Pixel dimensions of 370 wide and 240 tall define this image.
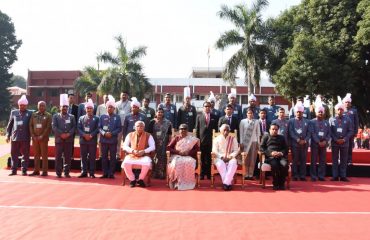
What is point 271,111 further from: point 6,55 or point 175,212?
point 6,55

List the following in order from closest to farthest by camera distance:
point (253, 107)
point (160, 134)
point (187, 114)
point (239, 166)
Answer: point (239, 166) < point (160, 134) < point (187, 114) < point (253, 107)

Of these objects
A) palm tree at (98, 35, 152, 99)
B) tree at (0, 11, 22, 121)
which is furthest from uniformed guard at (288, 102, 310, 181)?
tree at (0, 11, 22, 121)

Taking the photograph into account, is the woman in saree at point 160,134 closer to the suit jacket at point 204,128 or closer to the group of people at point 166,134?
the group of people at point 166,134

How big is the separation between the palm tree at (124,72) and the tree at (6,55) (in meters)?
17.9

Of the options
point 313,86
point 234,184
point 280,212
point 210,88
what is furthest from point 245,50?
point 280,212

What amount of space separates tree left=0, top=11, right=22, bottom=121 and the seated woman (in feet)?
121

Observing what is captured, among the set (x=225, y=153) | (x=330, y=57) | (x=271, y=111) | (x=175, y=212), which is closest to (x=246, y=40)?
(x=330, y=57)

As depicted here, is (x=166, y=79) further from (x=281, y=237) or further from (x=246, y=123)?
(x=281, y=237)

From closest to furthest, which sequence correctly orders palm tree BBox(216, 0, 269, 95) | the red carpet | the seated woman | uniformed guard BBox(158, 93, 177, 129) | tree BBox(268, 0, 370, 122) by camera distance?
1. the red carpet
2. the seated woman
3. uniformed guard BBox(158, 93, 177, 129)
4. tree BBox(268, 0, 370, 122)
5. palm tree BBox(216, 0, 269, 95)

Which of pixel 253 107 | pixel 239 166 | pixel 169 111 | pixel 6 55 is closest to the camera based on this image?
pixel 239 166

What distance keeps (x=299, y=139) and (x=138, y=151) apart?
3495mm

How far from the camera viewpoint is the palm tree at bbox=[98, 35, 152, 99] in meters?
26.8

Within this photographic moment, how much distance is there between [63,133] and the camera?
8242mm

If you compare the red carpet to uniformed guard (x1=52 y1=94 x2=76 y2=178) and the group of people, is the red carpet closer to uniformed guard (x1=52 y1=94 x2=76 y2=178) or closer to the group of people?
uniformed guard (x1=52 y1=94 x2=76 y2=178)
